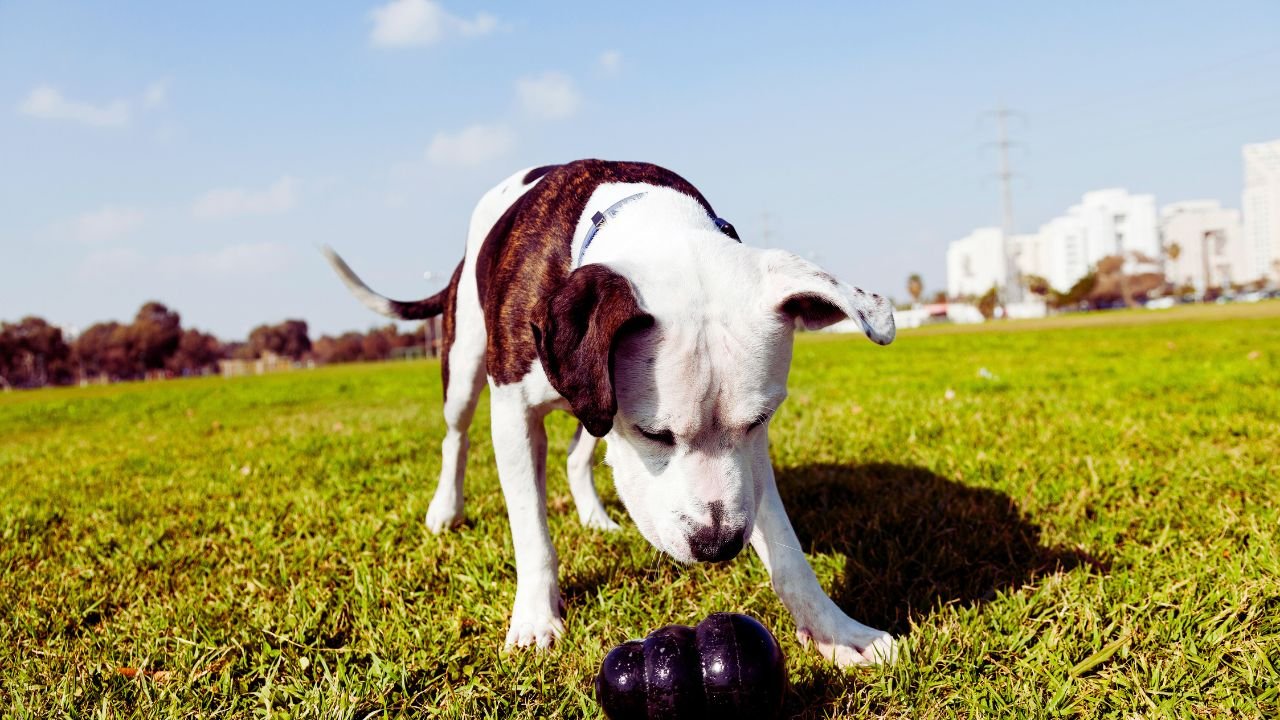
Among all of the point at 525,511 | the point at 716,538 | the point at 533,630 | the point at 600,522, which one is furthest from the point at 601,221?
the point at 600,522

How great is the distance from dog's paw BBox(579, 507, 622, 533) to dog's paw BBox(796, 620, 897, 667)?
1.40 meters

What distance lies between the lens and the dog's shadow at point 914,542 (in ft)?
9.99

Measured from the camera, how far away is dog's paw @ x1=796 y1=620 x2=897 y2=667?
2.61 m

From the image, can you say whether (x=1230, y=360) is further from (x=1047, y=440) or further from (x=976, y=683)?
(x=976, y=683)

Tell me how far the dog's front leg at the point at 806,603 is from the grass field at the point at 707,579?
0.10m

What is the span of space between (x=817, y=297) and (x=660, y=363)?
18.2 inches

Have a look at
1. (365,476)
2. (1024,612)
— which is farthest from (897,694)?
(365,476)

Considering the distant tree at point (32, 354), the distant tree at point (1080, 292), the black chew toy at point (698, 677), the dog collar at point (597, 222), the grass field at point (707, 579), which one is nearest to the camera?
the black chew toy at point (698, 677)

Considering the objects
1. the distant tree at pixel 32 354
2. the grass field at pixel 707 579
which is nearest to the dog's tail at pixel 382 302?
the grass field at pixel 707 579

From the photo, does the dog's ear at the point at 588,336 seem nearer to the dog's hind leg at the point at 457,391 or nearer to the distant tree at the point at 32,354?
the dog's hind leg at the point at 457,391

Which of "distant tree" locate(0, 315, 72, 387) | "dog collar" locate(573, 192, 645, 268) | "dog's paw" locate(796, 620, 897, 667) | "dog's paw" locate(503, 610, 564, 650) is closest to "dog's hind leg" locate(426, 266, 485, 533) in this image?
"dog collar" locate(573, 192, 645, 268)

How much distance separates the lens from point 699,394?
226 centimetres

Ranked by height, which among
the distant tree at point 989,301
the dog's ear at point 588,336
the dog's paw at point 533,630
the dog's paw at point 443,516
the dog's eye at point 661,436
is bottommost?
the distant tree at point 989,301

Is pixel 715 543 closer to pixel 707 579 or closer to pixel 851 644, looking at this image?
pixel 851 644
